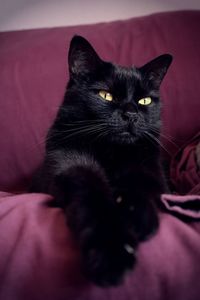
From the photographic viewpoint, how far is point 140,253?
617 mm

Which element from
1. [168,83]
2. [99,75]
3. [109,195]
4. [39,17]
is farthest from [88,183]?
[39,17]

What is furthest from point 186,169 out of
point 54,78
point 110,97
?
point 54,78

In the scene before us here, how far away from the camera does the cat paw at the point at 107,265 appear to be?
51cm

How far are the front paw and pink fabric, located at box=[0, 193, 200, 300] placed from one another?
0.27ft

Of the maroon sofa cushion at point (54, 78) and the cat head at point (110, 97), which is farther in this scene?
the maroon sofa cushion at point (54, 78)

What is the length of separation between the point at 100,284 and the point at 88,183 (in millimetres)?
221

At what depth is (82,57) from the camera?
0.98m

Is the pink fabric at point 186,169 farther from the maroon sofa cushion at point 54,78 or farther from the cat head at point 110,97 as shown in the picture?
the cat head at point 110,97

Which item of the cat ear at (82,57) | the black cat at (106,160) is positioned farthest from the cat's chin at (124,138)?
the cat ear at (82,57)

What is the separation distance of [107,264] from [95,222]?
8cm

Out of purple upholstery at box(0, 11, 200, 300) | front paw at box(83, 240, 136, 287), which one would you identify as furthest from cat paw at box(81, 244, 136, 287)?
purple upholstery at box(0, 11, 200, 300)

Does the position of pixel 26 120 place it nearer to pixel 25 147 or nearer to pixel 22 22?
pixel 25 147

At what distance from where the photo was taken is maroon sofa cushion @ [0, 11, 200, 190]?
135cm

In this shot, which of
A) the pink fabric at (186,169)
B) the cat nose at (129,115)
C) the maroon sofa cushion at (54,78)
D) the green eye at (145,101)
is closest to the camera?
the cat nose at (129,115)
